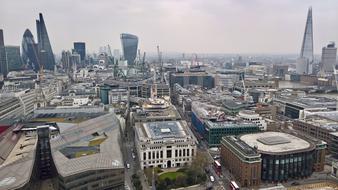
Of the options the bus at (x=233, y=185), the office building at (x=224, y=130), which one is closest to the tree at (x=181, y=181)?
the bus at (x=233, y=185)

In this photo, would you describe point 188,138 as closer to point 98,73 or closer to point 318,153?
point 318,153

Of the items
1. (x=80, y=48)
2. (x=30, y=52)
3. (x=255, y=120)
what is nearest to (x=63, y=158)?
(x=255, y=120)

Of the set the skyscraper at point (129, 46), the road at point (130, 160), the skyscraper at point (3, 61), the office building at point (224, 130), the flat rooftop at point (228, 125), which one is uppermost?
the skyscraper at point (129, 46)

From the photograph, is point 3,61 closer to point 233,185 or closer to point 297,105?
point 297,105

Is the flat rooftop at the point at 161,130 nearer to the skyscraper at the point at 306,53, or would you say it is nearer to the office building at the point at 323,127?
the office building at the point at 323,127

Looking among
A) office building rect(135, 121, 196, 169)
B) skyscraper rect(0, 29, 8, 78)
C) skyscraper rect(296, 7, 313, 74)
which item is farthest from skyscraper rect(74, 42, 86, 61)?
office building rect(135, 121, 196, 169)

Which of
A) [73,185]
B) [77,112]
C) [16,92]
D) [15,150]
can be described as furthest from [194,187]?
[16,92]
